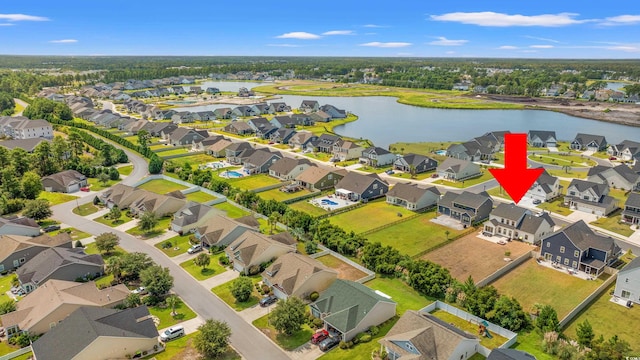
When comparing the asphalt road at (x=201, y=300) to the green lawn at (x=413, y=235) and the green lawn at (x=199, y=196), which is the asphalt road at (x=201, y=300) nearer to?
the green lawn at (x=199, y=196)

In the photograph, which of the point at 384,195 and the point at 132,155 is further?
the point at 132,155

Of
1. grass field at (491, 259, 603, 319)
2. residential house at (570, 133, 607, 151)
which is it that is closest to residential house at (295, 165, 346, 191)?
grass field at (491, 259, 603, 319)

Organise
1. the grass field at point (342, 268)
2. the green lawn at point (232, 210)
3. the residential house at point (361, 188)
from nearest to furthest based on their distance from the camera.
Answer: the grass field at point (342, 268), the green lawn at point (232, 210), the residential house at point (361, 188)

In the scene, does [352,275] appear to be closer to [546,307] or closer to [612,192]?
[546,307]

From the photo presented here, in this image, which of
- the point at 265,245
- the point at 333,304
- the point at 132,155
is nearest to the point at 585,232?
the point at 333,304

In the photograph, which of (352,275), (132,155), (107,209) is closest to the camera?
(352,275)

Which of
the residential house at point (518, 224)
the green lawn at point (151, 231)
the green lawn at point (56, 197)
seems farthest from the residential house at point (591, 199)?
the green lawn at point (56, 197)
